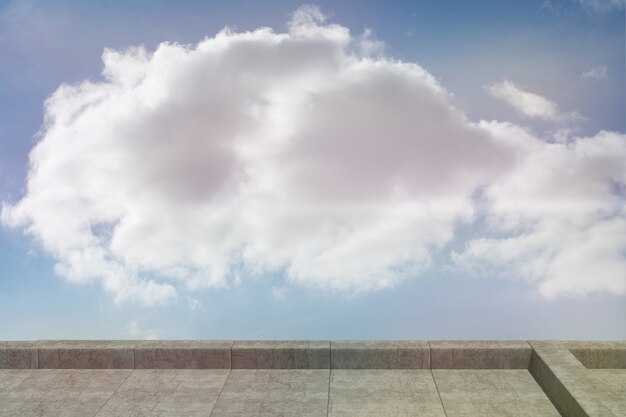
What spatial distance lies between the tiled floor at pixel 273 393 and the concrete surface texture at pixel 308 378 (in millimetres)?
17

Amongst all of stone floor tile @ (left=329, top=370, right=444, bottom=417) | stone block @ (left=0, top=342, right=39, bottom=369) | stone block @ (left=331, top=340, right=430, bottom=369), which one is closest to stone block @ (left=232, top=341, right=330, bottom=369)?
stone block @ (left=331, top=340, right=430, bottom=369)

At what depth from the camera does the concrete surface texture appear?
10.8 meters

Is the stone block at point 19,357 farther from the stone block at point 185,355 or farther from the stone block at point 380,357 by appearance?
the stone block at point 380,357

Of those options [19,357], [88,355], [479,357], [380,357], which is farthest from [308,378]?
[19,357]

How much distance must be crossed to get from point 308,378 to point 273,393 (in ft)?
2.56

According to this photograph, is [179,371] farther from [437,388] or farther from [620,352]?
[620,352]

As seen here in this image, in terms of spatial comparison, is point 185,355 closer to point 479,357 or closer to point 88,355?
point 88,355

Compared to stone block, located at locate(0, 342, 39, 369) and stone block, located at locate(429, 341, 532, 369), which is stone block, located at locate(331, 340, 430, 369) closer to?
stone block, located at locate(429, 341, 532, 369)

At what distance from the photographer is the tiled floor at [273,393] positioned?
10766 mm

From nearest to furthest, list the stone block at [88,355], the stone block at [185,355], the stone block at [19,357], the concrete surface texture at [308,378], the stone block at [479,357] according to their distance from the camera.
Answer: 1. the concrete surface texture at [308,378]
2. the stone block at [479,357]
3. the stone block at [185,355]
4. the stone block at [88,355]
5. the stone block at [19,357]

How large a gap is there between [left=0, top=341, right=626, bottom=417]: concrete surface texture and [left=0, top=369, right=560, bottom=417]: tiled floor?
17 mm

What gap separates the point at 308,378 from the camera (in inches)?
468

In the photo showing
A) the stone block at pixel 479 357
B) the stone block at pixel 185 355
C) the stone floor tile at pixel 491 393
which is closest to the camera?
the stone floor tile at pixel 491 393

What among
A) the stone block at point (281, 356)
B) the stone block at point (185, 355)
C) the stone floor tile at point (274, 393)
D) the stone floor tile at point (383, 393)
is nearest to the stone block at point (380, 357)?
the stone floor tile at point (383, 393)
